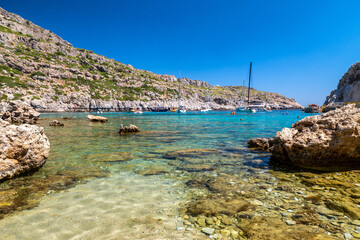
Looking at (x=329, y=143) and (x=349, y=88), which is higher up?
(x=349, y=88)

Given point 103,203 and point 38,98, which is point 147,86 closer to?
point 38,98

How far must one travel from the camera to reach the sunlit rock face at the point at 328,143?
6.95 meters

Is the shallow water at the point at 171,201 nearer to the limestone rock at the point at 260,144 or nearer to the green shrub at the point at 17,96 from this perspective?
the limestone rock at the point at 260,144

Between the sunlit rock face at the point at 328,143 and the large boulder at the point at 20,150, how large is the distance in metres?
9.84

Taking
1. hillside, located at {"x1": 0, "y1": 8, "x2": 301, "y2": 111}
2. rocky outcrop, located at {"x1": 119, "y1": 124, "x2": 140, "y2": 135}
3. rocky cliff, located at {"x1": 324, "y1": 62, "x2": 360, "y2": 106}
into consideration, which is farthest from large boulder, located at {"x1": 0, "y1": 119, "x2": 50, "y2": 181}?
rocky cliff, located at {"x1": 324, "y1": 62, "x2": 360, "y2": 106}

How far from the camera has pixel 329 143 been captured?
7.12 m

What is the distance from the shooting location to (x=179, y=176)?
267 inches

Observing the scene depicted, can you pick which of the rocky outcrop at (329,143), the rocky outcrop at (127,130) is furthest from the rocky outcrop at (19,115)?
the rocky outcrop at (329,143)

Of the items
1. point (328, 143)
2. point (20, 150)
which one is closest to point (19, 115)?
point (20, 150)

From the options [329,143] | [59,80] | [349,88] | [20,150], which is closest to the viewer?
[20,150]

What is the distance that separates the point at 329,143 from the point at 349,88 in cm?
9110

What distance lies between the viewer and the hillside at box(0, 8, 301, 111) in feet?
298

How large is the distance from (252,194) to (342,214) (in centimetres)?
188

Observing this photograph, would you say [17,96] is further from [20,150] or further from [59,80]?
[20,150]
